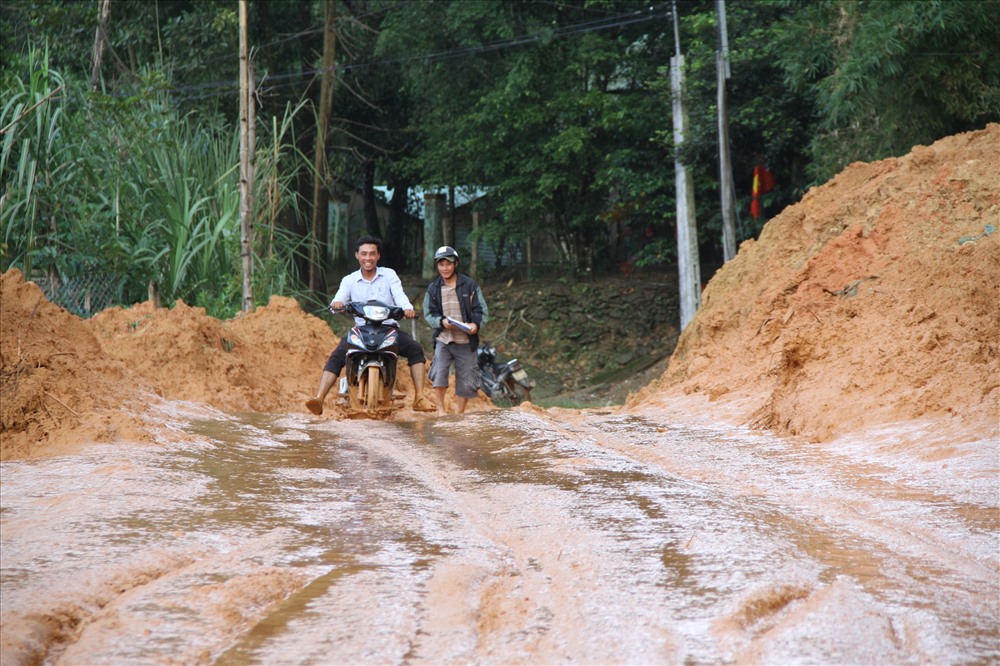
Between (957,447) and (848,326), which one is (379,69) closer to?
(848,326)

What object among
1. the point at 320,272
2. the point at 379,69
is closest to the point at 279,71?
the point at 379,69

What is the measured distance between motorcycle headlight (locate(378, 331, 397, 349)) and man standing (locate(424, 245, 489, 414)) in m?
0.61

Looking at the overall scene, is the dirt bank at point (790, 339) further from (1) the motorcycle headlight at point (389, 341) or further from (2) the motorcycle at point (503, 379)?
(2) the motorcycle at point (503, 379)

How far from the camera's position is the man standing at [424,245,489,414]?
35.8ft

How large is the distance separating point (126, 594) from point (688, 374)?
27.8ft

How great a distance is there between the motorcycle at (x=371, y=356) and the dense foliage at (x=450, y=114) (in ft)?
12.7

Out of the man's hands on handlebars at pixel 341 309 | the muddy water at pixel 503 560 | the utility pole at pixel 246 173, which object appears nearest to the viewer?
the muddy water at pixel 503 560

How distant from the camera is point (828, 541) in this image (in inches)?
173

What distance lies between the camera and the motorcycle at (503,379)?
679 inches

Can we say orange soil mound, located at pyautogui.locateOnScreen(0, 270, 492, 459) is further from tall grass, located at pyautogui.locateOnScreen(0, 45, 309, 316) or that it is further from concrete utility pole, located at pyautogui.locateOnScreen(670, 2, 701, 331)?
concrete utility pole, located at pyautogui.locateOnScreen(670, 2, 701, 331)

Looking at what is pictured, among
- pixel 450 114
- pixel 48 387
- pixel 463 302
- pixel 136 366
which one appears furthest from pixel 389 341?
pixel 450 114

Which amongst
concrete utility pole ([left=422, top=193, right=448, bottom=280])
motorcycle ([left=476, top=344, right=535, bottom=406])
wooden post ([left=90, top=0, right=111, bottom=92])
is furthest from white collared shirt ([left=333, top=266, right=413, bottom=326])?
concrete utility pole ([left=422, top=193, right=448, bottom=280])

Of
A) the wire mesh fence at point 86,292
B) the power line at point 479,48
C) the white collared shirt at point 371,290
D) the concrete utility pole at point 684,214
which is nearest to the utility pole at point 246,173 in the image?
the wire mesh fence at point 86,292

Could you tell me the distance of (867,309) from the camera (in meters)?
8.59
